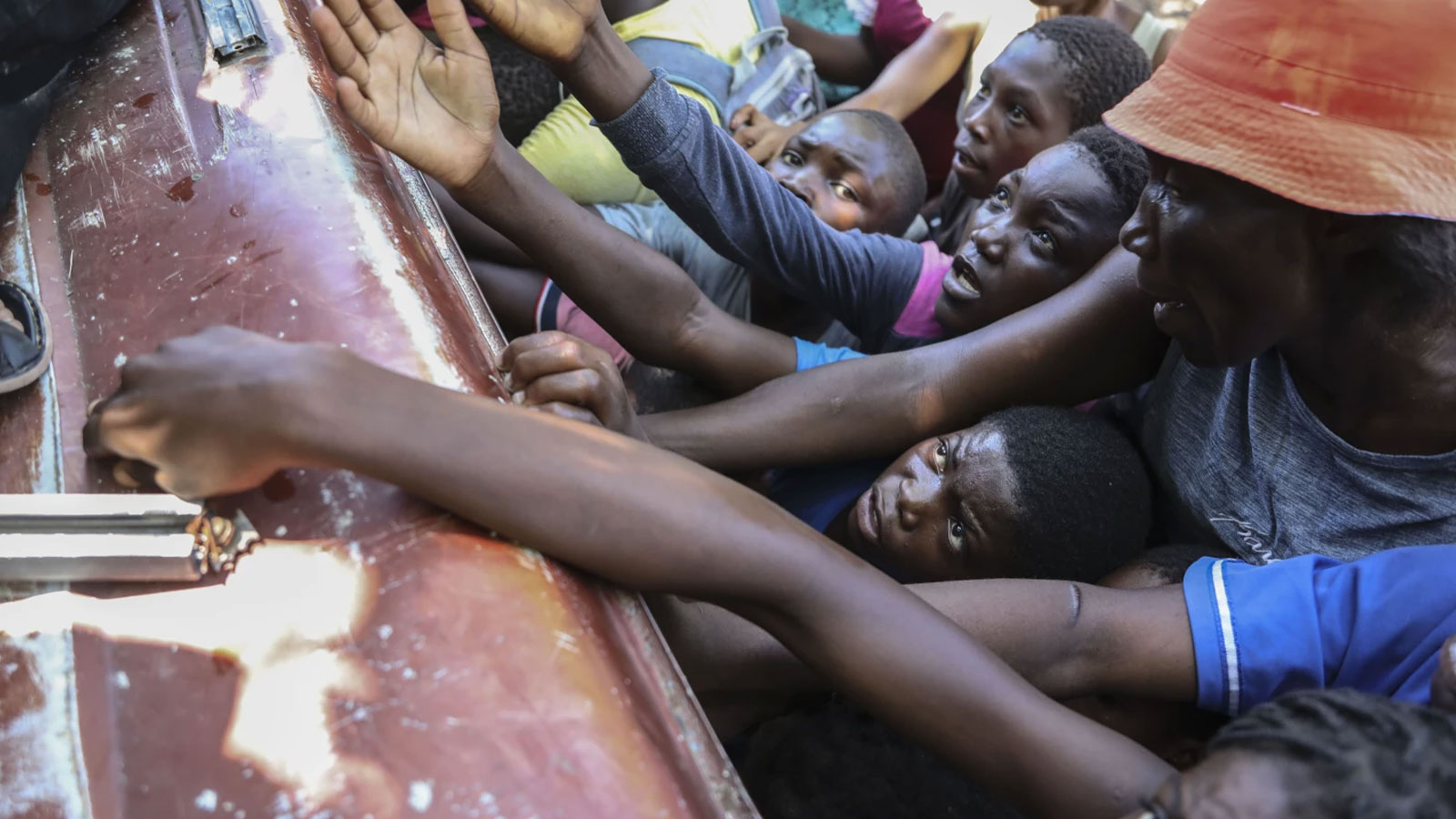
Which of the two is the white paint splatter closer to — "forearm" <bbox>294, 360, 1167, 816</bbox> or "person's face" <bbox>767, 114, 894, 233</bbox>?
"forearm" <bbox>294, 360, 1167, 816</bbox>

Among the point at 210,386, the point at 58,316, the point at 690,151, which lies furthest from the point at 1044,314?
the point at 58,316

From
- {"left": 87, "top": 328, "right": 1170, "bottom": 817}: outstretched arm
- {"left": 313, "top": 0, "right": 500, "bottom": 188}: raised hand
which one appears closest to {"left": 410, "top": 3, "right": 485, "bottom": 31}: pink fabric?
{"left": 313, "top": 0, "right": 500, "bottom": 188}: raised hand

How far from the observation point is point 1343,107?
1271 mm

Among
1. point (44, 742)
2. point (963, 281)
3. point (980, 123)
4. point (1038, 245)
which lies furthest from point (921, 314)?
point (44, 742)

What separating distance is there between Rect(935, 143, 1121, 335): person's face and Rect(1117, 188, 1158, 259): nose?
0.52m

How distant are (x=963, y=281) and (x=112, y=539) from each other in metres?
1.57

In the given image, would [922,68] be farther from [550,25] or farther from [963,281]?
[550,25]

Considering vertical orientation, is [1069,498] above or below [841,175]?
below

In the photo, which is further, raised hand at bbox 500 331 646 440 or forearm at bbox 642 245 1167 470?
forearm at bbox 642 245 1167 470

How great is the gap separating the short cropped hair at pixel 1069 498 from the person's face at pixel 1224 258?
0.27m

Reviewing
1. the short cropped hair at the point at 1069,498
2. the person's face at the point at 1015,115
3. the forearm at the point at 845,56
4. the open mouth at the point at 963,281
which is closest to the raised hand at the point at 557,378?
the short cropped hair at the point at 1069,498

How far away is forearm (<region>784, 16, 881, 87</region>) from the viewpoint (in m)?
3.52

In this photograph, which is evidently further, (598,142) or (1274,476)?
(598,142)

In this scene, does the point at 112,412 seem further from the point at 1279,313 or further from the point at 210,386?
the point at 1279,313
